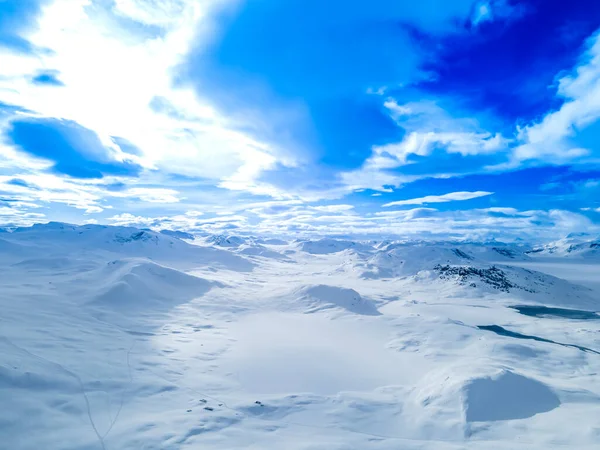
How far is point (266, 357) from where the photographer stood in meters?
24.0

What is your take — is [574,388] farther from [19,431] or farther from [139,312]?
[139,312]

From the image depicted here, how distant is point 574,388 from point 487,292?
59.4 meters

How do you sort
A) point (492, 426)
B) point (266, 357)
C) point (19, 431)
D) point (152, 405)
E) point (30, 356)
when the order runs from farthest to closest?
1. point (266, 357)
2. point (30, 356)
3. point (152, 405)
4. point (492, 426)
5. point (19, 431)

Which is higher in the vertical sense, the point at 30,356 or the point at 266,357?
the point at 30,356

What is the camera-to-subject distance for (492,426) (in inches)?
535

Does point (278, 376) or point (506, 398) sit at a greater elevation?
point (506, 398)

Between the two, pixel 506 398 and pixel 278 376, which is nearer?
pixel 506 398

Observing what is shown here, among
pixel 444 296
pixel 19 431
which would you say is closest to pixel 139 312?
pixel 19 431

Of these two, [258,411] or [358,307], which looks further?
[358,307]

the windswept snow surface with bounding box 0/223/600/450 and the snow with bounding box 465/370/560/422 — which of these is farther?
the snow with bounding box 465/370/560/422

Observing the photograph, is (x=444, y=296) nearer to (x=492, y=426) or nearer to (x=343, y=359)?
(x=343, y=359)

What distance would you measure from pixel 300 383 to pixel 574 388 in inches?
638

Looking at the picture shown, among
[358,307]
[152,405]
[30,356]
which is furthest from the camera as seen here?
[358,307]

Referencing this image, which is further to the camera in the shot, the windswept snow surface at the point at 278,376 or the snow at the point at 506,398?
the snow at the point at 506,398
